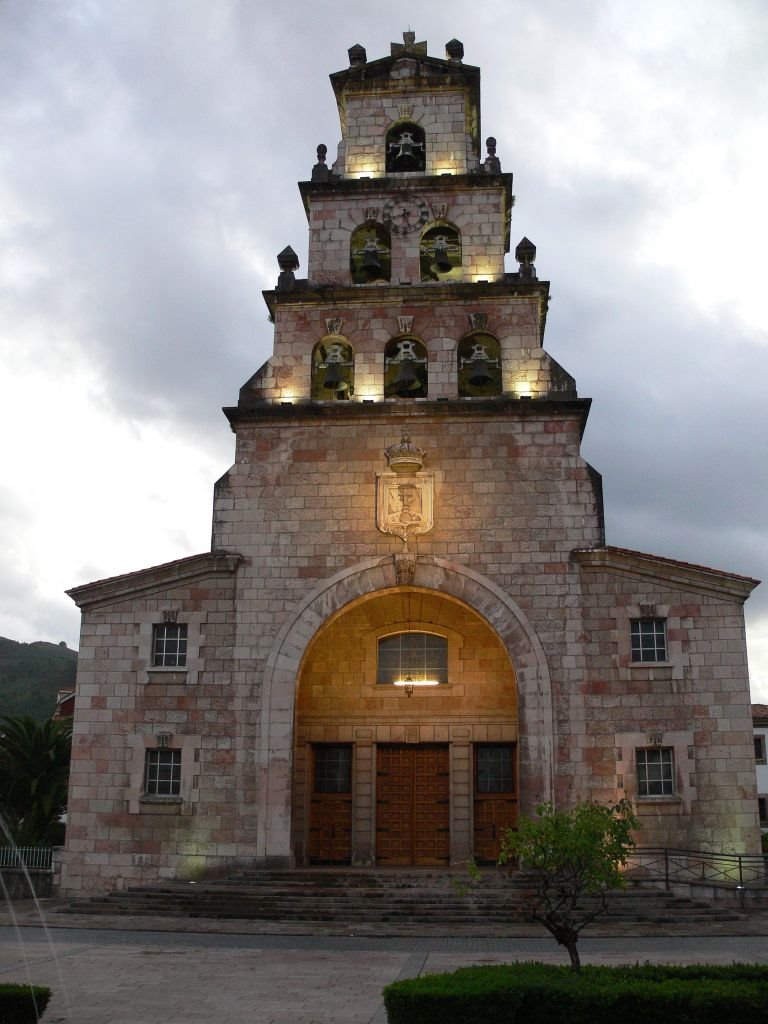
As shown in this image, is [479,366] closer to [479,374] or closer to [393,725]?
[479,374]

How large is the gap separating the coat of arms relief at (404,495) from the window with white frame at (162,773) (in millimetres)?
6839

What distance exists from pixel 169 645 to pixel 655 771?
1096 centimetres

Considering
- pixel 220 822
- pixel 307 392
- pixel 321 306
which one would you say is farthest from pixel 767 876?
pixel 321 306

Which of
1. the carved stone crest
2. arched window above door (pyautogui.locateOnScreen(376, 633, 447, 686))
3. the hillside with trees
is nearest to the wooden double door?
arched window above door (pyautogui.locateOnScreen(376, 633, 447, 686))

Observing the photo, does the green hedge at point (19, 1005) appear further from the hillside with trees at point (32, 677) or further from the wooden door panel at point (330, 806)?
the hillside with trees at point (32, 677)

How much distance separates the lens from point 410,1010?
30.4 ft

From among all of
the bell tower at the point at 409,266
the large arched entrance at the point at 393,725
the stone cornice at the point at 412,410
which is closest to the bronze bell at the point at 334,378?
the bell tower at the point at 409,266

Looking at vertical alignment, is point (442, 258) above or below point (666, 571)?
above

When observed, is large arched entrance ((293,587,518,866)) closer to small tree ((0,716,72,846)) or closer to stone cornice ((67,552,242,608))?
stone cornice ((67,552,242,608))

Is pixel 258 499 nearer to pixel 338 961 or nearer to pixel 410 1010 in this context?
pixel 338 961

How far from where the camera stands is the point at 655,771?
21.3 meters

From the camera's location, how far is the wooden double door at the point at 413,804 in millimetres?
24406

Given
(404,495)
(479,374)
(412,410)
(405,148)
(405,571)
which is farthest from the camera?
(405,148)

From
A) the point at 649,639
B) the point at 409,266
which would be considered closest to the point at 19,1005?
the point at 649,639
